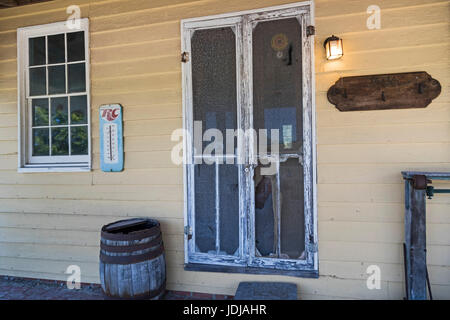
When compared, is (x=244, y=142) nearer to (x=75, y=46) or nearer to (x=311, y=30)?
(x=311, y=30)

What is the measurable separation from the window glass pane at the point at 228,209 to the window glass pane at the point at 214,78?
1.23 feet

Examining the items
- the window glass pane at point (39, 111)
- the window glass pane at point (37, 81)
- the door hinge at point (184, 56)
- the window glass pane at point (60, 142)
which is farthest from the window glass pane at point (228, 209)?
the window glass pane at point (37, 81)

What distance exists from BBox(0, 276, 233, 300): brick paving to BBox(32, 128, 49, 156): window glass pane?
4.66ft

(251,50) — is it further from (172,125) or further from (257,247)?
(257,247)

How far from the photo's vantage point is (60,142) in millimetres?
3406

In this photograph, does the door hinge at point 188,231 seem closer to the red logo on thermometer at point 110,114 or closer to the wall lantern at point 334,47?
the red logo on thermometer at point 110,114

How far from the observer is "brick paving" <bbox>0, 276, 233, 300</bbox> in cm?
290

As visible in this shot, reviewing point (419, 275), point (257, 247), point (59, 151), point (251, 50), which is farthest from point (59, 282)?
point (419, 275)

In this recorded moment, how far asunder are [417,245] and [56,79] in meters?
3.84

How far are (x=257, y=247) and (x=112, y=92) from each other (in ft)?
7.04

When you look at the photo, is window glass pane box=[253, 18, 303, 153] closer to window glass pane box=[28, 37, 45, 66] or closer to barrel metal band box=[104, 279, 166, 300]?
barrel metal band box=[104, 279, 166, 300]

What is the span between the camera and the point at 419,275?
2.20 meters

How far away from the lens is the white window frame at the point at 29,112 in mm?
3295

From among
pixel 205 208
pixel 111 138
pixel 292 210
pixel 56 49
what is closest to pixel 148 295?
pixel 205 208
